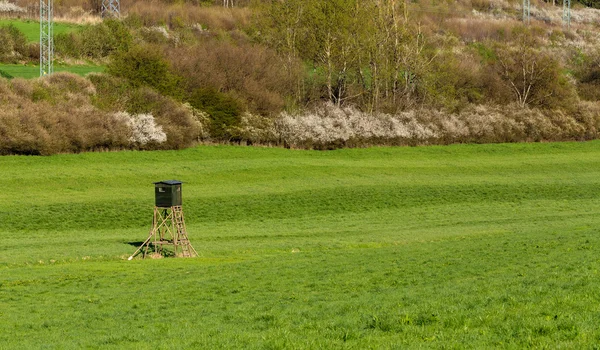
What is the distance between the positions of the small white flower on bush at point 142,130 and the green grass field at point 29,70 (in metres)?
17.5

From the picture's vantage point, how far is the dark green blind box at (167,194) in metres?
42.5

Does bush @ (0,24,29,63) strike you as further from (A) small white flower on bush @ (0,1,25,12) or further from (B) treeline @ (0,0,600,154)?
(A) small white flower on bush @ (0,1,25,12)

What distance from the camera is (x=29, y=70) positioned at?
91.1 m

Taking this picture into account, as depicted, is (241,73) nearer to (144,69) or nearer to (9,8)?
(144,69)

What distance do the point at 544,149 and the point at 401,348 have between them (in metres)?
76.4

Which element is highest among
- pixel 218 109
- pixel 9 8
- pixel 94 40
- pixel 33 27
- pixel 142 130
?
pixel 9 8

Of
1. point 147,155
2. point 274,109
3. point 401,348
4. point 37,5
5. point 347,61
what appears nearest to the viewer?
point 401,348

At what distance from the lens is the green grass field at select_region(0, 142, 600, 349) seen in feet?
61.8

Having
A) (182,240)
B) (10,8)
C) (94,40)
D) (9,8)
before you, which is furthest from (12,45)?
(182,240)

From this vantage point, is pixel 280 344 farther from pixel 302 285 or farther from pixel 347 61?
pixel 347 61

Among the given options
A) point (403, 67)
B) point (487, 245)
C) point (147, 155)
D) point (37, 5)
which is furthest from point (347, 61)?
point (487, 245)

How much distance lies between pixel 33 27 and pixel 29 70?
690 inches

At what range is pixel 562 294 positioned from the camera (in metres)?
20.0

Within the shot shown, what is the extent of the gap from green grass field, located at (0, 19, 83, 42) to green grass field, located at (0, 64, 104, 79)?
761 cm
